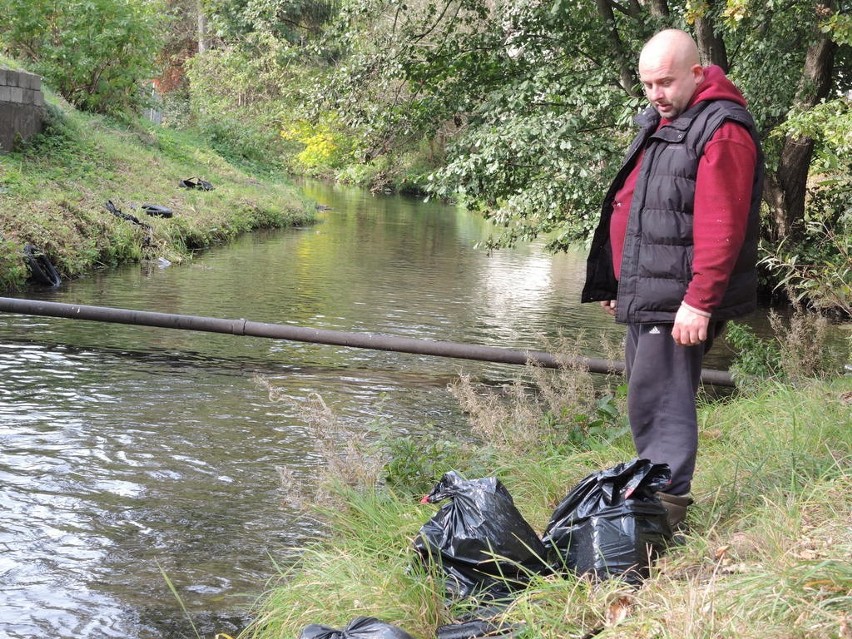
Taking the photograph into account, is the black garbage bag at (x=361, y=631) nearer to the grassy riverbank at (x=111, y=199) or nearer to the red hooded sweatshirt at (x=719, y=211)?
the red hooded sweatshirt at (x=719, y=211)

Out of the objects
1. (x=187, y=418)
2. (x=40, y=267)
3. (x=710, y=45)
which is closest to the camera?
(x=187, y=418)

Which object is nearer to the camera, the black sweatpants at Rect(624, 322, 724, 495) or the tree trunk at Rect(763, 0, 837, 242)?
the black sweatpants at Rect(624, 322, 724, 495)

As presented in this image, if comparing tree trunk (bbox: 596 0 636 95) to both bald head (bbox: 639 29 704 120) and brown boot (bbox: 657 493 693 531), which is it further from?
brown boot (bbox: 657 493 693 531)

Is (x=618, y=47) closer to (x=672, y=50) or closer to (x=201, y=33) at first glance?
(x=672, y=50)

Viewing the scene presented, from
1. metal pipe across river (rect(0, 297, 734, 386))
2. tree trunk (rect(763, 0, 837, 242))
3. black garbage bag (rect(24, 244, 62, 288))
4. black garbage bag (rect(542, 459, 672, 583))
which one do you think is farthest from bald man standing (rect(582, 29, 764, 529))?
tree trunk (rect(763, 0, 837, 242))

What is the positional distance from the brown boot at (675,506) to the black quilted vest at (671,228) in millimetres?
719

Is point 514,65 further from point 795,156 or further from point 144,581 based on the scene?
point 144,581

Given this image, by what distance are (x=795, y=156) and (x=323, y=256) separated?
9531 millimetres

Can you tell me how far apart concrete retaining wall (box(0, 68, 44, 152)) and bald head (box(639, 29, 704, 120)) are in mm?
15998

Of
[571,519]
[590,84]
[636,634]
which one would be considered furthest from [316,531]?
[590,84]

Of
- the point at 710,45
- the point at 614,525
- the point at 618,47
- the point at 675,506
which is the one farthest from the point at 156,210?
the point at 614,525

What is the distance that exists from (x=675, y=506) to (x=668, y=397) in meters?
0.44

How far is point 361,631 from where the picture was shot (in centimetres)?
297

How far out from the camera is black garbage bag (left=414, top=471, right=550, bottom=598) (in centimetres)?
357
